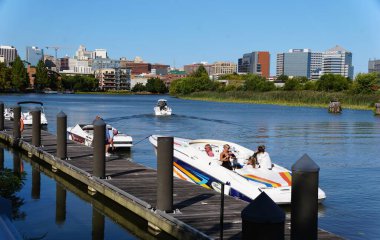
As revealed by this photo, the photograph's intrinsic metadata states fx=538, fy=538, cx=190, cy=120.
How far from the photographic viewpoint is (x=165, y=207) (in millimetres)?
12453

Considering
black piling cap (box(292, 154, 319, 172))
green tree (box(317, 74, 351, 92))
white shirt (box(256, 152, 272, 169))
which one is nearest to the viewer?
black piling cap (box(292, 154, 319, 172))

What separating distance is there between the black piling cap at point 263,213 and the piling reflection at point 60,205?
981 centimetres

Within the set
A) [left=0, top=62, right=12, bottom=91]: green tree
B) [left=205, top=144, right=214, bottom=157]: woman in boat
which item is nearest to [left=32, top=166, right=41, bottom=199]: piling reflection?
[left=205, top=144, right=214, bottom=157]: woman in boat

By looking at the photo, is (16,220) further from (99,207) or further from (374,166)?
(374,166)

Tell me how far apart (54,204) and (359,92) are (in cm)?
10343

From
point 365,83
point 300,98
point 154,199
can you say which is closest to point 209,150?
point 154,199

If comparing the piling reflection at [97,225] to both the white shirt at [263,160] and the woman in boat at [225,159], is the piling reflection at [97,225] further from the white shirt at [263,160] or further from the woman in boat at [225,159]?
the white shirt at [263,160]

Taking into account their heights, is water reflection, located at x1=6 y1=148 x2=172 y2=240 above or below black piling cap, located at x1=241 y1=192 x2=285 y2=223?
below

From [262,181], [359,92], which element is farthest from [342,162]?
[359,92]

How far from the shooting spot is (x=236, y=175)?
16.0 meters

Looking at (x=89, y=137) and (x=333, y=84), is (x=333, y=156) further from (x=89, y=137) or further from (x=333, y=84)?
(x=333, y=84)

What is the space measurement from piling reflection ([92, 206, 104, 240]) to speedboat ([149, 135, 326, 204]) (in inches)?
132

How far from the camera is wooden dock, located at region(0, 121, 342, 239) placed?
36.8ft

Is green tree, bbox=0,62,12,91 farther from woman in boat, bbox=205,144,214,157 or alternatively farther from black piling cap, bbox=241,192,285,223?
black piling cap, bbox=241,192,285,223
